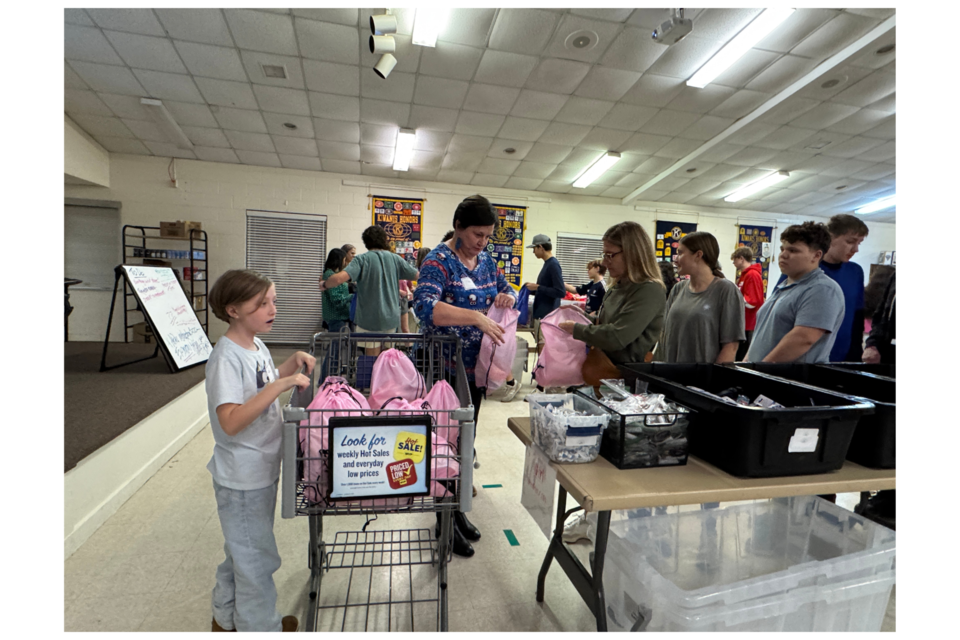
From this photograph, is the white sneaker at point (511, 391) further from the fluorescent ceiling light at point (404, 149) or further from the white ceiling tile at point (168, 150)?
the white ceiling tile at point (168, 150)

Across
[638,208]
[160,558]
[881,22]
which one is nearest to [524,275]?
[638,208]

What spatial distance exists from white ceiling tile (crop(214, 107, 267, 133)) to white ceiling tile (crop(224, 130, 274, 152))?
14 cm

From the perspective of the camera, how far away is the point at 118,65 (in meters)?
4.41

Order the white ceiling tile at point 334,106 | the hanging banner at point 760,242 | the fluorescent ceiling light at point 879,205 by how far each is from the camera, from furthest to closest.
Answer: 1. the hanging banner at point 760,242
2. the fluorescent ceiling light at point 879,205
3. the white ceiling tile at point 334,106

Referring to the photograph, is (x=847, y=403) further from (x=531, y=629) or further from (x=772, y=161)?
(x=772, y=161)

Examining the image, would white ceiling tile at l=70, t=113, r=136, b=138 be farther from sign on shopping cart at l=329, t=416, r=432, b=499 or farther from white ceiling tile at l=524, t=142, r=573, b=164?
sign on shopping cart at l=329, t=416, r=432, b=499

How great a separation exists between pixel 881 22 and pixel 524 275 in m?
5.76

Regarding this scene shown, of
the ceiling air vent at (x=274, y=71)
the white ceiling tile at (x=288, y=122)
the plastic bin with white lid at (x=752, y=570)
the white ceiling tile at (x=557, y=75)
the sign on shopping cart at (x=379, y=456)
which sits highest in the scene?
the white ceiling tile at (x=557, y=75)

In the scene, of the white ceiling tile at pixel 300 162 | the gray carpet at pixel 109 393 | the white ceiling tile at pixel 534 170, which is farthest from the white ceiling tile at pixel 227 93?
the white ceiling tile at pixel 534 170

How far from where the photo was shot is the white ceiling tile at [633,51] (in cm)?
376

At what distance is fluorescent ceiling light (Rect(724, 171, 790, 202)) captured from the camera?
23.9ft

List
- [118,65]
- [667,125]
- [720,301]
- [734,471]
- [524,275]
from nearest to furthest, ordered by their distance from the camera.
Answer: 1. [734,471]
2. [720,301]
3. [118,65]
4. [667,125]
5. [524,275]

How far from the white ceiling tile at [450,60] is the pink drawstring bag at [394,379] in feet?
11.3

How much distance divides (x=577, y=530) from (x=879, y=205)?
34.9 ft
